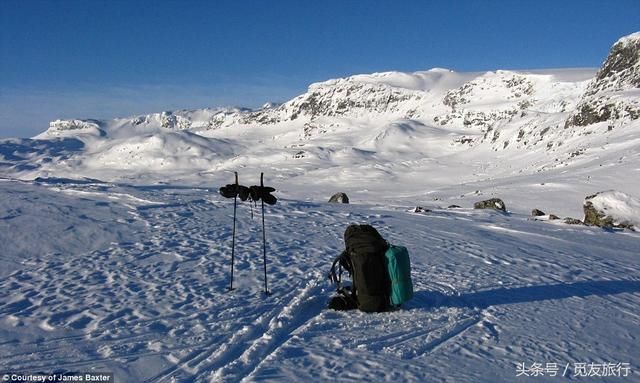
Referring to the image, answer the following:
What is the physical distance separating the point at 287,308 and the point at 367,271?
4.31ft

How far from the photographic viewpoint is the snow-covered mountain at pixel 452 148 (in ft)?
140

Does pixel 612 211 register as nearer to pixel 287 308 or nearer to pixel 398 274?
pixel 398 274

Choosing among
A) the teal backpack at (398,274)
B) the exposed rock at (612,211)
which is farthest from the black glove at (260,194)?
the exposed rock at (612,211)

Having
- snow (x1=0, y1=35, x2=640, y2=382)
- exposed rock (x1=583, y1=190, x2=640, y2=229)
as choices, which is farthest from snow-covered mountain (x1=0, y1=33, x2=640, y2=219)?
snow (x1=0, y1=35, x2=640, y2=382)

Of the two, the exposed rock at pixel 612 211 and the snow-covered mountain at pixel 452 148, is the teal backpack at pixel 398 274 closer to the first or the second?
the exposed rock at pixel 612 211

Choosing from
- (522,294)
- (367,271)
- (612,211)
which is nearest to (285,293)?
(367,271)

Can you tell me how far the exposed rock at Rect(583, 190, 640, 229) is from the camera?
1502 centimetres

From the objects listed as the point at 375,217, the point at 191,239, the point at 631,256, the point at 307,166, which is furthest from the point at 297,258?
the point at 307,166

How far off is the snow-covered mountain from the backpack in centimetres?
2202

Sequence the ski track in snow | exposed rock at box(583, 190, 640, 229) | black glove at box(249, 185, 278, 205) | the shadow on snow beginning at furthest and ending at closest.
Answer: exposed rock at box(583, 190, 640, 229) < black glove at box(249, 185, 278, 205) < the shadow on snow < the ski track in snow

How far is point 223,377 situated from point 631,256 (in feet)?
33.8

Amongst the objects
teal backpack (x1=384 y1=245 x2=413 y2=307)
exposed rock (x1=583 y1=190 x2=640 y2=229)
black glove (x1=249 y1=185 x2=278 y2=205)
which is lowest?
teal backpack (x1=384 y1=245 x2=413 y2=307)

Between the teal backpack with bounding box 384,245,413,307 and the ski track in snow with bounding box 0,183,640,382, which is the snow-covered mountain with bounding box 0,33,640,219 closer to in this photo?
the ski track in snow with bounding box 0,183,640,382

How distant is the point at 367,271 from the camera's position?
617 centimetres
